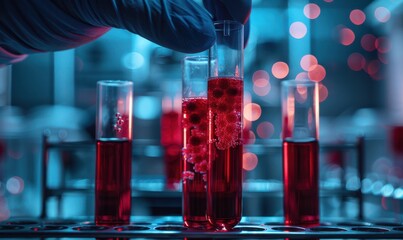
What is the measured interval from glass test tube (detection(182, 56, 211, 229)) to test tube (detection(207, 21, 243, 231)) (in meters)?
0.06

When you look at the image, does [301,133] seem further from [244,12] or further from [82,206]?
[82,206]

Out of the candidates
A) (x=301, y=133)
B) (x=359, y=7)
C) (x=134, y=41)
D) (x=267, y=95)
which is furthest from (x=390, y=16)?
(x=301, y=133)

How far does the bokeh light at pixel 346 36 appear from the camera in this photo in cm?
→ 604

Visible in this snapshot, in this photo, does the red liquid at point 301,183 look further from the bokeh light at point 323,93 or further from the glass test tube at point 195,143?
the bokeh light at point 323,93

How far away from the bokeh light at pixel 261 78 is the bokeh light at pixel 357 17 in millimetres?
1396

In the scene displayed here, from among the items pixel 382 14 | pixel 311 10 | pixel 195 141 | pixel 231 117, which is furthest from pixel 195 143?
pixel 311 10

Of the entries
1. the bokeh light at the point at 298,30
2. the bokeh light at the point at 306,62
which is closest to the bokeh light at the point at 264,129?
the bokeh light at the point at 306,62

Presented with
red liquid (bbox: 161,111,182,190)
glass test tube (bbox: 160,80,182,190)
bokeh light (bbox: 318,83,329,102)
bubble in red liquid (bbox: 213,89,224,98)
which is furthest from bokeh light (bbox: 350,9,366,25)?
bubble in red liquid (bbox: 213,89,224,98)

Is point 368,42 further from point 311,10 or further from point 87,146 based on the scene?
point 87,146

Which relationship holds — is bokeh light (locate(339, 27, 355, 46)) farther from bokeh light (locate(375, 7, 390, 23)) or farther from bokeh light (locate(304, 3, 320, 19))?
bokeh light (locate(375, 7, 390, 23))

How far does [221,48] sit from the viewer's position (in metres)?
0.94

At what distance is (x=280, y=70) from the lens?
18.5 feet

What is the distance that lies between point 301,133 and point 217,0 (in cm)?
35

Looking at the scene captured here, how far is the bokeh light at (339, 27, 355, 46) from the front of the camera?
604 cm
